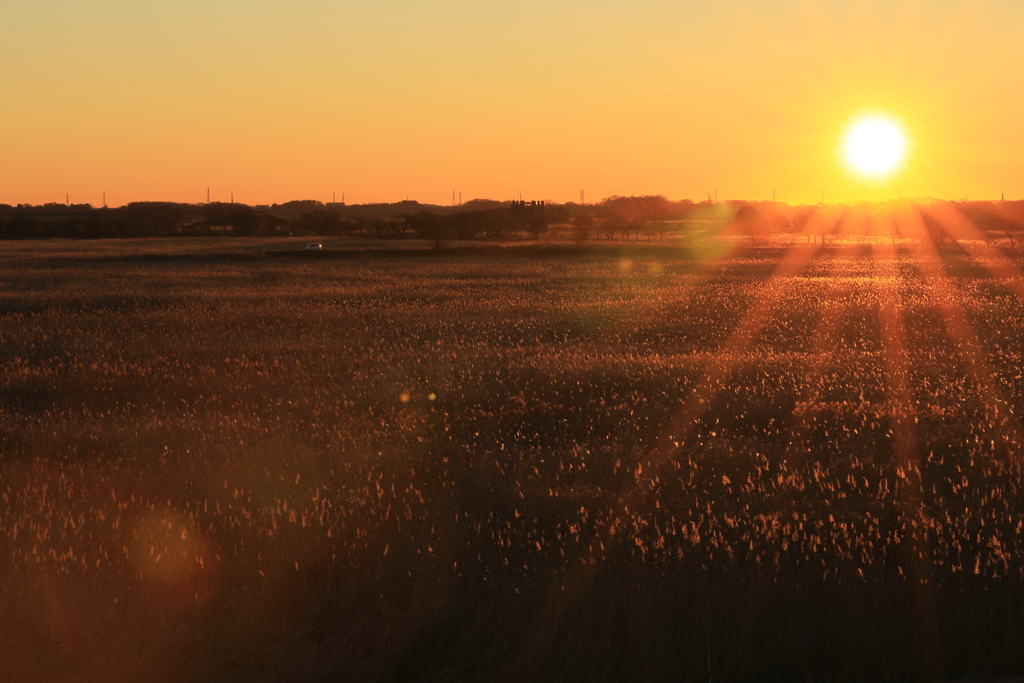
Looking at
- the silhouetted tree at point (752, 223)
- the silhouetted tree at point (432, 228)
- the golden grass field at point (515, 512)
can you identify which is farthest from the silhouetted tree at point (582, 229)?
the golden grass field at point (515, 512)

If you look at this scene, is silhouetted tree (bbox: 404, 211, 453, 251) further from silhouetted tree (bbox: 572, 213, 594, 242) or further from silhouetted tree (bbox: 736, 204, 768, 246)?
silhouetted tree (bbox: 736, 204, 768, 246)

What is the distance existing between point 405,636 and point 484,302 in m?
25.1

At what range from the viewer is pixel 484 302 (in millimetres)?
30266

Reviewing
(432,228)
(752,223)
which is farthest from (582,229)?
(752,223)

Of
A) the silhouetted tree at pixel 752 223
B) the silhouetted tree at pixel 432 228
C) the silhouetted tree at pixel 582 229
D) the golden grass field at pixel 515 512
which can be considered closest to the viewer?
the golden grass field at pixel 515 512

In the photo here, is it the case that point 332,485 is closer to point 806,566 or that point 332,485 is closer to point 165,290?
point 806,566

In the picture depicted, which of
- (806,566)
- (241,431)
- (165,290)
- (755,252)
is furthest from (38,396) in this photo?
(755,252)

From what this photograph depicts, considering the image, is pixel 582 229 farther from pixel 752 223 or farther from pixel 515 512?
pixel 515 512

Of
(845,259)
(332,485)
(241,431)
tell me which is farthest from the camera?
(845,259)

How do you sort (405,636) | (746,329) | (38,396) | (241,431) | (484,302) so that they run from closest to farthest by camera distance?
1. (405,636)
2. (241,431)
3. (38,396)
4. (746,329)
5. (484,302)

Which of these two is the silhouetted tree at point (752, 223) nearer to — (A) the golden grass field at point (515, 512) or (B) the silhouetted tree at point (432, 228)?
(B) the silhouetted tree at point (432, 228)

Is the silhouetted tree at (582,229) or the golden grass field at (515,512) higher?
the silhouetted tree at (582,229)

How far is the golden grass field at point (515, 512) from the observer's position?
518cm

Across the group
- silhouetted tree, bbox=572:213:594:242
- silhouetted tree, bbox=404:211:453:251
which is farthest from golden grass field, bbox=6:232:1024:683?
silhouetted tree, bbox=572:213:594:242
